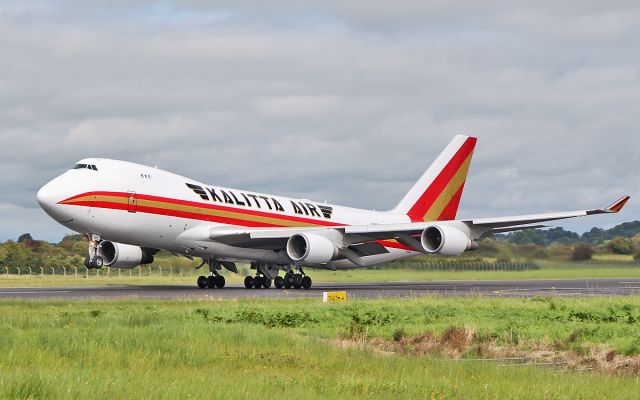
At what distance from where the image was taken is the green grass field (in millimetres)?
12109

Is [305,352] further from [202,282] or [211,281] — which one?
[211,281]

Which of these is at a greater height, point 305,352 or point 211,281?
point 211,281

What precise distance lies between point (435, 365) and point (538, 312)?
12227mm

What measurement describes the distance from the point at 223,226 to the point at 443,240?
37.3ft

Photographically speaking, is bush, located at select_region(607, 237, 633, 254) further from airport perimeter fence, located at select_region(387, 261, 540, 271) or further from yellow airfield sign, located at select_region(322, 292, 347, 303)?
yellow airfield sign, located at select_region(322, 292, 347, 303)

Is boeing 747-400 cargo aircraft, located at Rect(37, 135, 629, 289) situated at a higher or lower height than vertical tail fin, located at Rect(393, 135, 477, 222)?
lower

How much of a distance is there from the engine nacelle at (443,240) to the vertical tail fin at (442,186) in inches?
509

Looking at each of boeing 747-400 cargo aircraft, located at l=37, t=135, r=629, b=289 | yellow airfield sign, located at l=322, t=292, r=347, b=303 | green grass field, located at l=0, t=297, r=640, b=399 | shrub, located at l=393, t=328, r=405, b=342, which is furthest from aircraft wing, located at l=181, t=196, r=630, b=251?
shrub, located at l=393, t=328, r=405, b=342

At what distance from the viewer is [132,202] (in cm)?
4153

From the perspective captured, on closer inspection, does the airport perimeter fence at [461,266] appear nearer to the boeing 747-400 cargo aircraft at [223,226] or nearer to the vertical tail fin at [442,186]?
the boeing 747-400 cargo aircraft at [223,226]

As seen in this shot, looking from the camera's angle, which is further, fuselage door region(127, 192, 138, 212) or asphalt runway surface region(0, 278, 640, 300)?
fuselage door region(127, 192, 138, 212)

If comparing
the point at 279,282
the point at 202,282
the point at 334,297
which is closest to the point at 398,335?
the point at 334,297

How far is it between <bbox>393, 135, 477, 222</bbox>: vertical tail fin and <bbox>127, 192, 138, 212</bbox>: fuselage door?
2273 centimetres

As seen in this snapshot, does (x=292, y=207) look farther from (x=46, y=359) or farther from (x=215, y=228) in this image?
(x=46, y=359)
